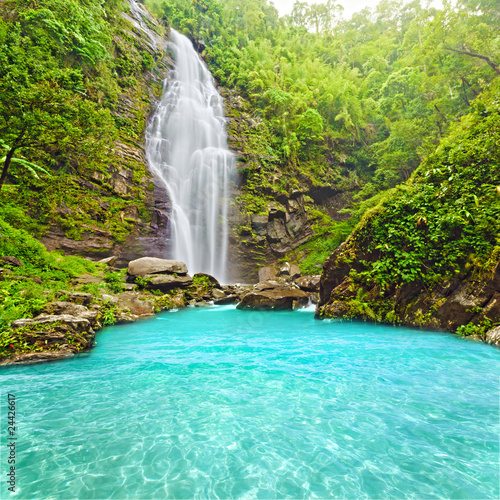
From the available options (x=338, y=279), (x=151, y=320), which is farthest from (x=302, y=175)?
(x=151, y=320)

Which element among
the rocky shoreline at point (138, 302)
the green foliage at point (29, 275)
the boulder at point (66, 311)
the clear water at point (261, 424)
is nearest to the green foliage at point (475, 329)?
the rocky shoreline at point (138, 302)

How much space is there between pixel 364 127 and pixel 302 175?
34.5ft

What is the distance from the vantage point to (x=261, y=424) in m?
3.29

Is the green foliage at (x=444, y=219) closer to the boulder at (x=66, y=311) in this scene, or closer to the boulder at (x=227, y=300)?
the boulder at (x=227, y=300)

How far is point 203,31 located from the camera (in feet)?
108

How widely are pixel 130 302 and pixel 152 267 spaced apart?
298 cm

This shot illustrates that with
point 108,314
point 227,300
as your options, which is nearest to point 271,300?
point 227,300

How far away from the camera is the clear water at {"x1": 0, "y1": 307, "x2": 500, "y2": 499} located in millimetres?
2398

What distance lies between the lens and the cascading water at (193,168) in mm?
20094

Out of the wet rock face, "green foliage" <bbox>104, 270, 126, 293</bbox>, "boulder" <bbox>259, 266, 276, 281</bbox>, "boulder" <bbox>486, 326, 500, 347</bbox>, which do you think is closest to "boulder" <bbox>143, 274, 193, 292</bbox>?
"green foliage" <bbox>104, 270, 126, 293</bbox>

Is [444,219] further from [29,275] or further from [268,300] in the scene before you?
[29,275]

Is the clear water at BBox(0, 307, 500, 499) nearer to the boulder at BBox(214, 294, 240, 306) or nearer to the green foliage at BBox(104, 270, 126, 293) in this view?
the green foliage at BBox(104, 270, 126, 293)

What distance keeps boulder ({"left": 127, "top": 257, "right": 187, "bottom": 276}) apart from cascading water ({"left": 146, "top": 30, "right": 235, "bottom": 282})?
4034 mm

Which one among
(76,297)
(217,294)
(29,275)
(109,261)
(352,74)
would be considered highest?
(352,74)
